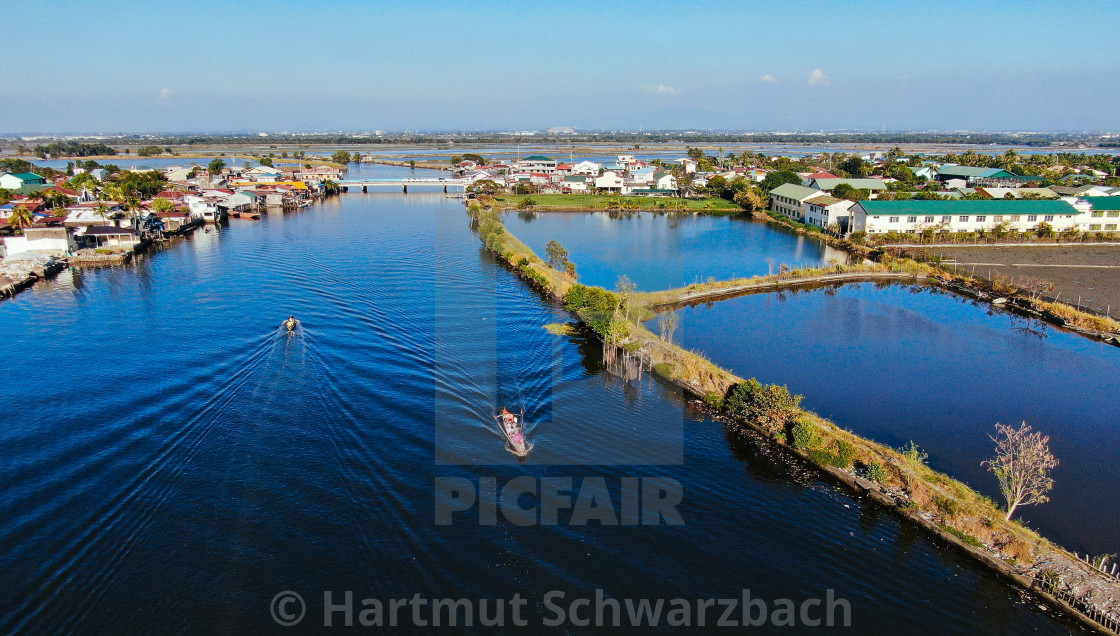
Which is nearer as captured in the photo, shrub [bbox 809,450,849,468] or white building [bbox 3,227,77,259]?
shrub [bbox 809,450,849,468]

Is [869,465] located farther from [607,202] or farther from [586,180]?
[586,180]

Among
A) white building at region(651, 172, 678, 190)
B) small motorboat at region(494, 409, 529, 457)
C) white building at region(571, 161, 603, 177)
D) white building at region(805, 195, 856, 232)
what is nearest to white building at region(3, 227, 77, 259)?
small motorboat at region(494, 409, 529, 457)

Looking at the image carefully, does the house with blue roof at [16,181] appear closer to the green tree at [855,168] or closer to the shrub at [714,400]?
the shrub at [714,400]

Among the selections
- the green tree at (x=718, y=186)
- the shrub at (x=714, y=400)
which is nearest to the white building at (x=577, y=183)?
the green tree at (x=718, y=186)

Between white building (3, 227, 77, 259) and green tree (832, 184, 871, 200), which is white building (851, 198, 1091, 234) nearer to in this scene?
green tree (832, 184, 871, 200)

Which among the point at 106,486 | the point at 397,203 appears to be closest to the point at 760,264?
the point at 106,486
